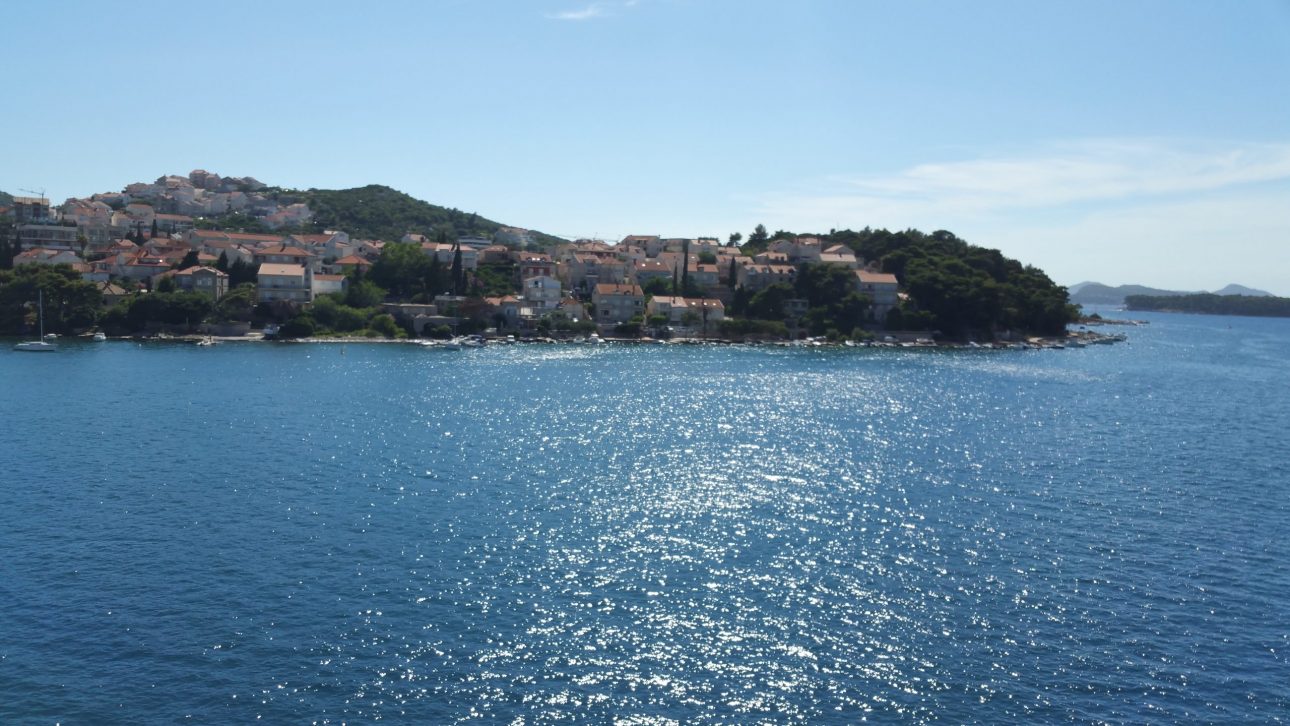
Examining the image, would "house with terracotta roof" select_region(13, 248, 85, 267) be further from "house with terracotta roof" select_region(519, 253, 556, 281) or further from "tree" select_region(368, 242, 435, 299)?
"house with terracotta roof" select_region(519, 253, 556, 281)

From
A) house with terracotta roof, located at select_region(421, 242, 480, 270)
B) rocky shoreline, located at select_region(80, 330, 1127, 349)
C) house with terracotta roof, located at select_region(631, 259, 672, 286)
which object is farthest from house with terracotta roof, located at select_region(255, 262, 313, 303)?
house with terracotta roof, located at select_region(631, 259, 672, 286)

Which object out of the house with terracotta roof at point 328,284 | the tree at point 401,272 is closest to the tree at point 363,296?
the house with terracotta roof at point 328,284

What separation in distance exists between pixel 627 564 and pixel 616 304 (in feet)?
232

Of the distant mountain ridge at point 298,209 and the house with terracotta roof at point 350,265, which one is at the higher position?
the distant mountain ridge at point 298,209

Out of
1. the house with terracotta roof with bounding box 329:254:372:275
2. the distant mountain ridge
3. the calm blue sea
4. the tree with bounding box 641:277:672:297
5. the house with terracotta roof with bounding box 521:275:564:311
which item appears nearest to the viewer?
the calm blue sea

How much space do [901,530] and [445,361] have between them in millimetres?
47724

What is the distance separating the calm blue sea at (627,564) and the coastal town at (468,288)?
125 feet

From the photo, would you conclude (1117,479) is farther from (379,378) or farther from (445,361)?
(445,361)

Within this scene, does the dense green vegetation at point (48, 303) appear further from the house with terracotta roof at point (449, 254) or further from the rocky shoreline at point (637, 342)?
the house with terracotta roof at point (449, 254)

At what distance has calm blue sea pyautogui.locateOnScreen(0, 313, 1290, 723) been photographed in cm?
1588

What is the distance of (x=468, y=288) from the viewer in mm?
93750

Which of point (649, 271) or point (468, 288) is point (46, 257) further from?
point (649, 271)

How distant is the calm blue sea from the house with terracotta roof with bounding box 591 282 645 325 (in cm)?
4671

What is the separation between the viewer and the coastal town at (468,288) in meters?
81.6
